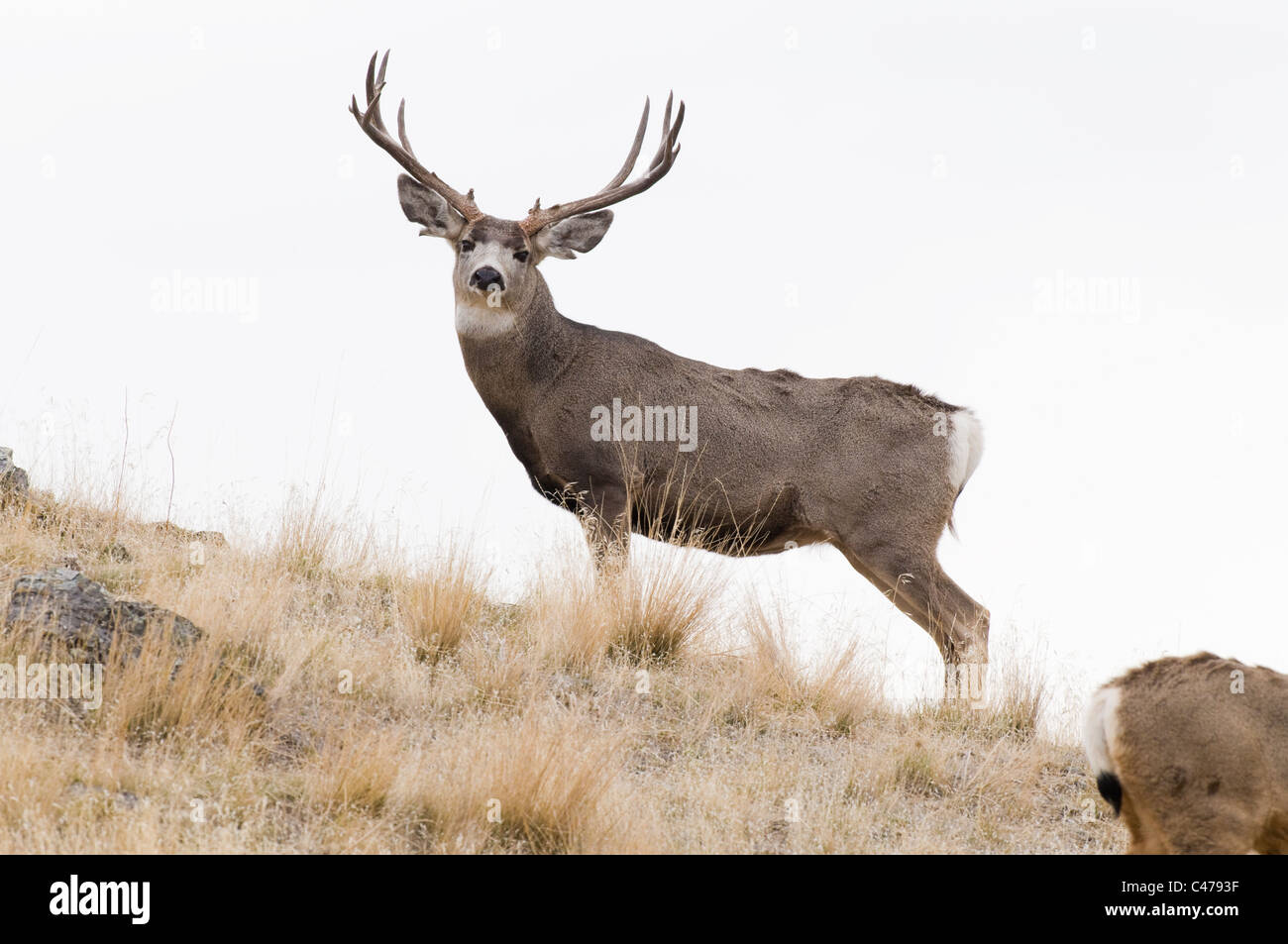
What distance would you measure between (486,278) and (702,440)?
1758mm

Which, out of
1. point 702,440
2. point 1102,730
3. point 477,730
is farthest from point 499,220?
point 1102,730

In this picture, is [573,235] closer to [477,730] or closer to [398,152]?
[398,152]

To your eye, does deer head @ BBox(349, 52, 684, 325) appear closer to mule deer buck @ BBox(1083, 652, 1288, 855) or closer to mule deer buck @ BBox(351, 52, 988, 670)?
mule deer buck @ BBox(351, 52, 988, 670)

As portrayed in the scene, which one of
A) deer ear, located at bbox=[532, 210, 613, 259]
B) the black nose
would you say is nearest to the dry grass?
the black nose

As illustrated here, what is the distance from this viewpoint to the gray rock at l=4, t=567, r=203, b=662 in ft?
21.7

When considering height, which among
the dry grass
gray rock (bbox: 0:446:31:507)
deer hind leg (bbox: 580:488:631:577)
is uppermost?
gray rock (bbox: 0:446:31:507)

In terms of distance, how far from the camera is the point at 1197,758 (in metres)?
5.41

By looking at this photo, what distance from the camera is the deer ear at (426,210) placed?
1035 cm

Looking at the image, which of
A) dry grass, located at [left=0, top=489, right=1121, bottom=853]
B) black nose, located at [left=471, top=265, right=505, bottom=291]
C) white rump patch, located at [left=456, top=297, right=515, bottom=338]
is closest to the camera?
dry grass, located at [left=0, top=489, right=1121, bottom=853]

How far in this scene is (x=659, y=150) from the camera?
1068 centimetres

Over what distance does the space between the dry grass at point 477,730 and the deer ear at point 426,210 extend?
7.17 feet

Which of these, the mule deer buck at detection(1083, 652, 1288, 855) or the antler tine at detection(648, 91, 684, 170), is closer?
the mule deer buck at detection(1083, 652, 1288, 855)

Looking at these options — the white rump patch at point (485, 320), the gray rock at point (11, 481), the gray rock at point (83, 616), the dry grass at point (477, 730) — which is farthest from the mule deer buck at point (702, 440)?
the gray rock at point (83, 616)
